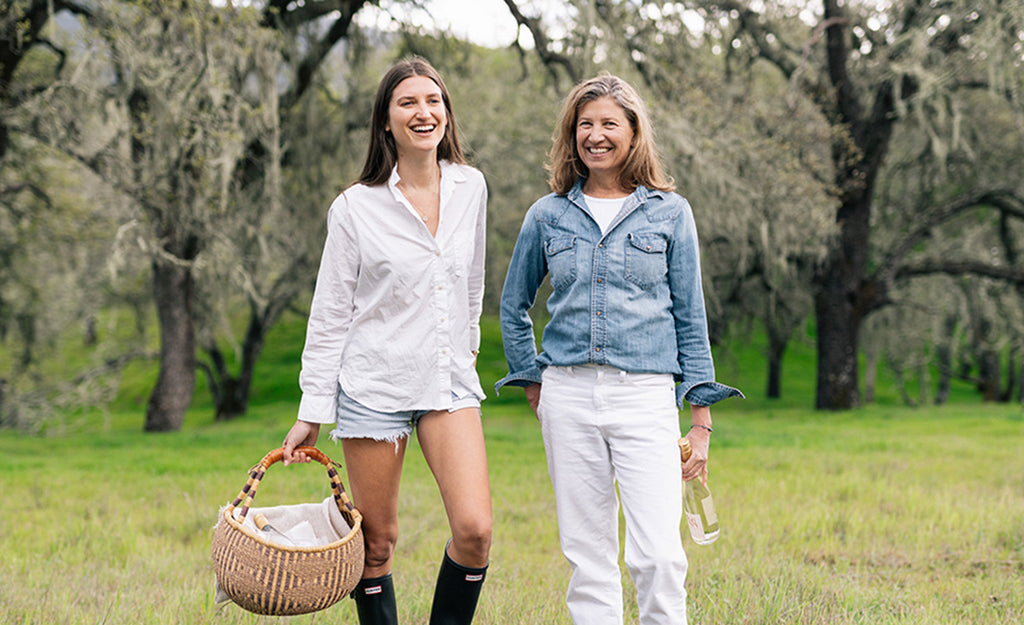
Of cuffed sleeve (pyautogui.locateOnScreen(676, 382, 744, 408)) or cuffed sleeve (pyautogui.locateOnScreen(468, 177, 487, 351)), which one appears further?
cuffed sleeve (pyautogui.locateOnScreen(468, 177, 487, 351))

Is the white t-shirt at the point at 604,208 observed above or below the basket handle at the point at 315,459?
above

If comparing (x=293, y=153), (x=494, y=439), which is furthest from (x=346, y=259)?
(x=293, y=153)

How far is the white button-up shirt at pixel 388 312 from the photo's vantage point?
8.71 ft

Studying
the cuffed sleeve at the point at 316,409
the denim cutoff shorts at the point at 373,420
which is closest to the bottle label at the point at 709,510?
the denim cutoff shorts at the point at 373,420

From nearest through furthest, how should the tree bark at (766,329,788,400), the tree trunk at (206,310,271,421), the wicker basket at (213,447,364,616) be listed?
the wicker basket at (213,447,364,616) < the tree trunk at (206,310,271,421) < the tree bark at (766,329,788,400)

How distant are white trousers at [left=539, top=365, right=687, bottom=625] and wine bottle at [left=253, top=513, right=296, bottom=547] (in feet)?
2.79

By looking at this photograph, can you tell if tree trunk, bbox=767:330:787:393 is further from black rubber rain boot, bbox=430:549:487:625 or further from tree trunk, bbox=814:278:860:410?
black rubber rain boot, bbox=430:549:487:625

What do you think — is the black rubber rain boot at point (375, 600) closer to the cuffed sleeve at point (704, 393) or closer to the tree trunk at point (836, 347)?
the cuffed sleeve at point (704, 393)

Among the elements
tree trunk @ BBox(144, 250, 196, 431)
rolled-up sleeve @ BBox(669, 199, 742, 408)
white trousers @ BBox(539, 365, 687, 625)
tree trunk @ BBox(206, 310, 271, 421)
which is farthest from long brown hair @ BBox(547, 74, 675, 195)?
tree trunk @ BBox(206, 310, 271, 421)

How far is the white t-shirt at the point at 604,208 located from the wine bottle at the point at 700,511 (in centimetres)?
85

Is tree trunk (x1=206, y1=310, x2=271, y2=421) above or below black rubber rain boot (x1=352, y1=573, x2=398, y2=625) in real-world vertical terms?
below

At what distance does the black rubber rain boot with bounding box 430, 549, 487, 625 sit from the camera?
2.71m

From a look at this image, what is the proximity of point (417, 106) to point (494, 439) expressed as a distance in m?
8.22

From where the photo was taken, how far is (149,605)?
3420 mm
